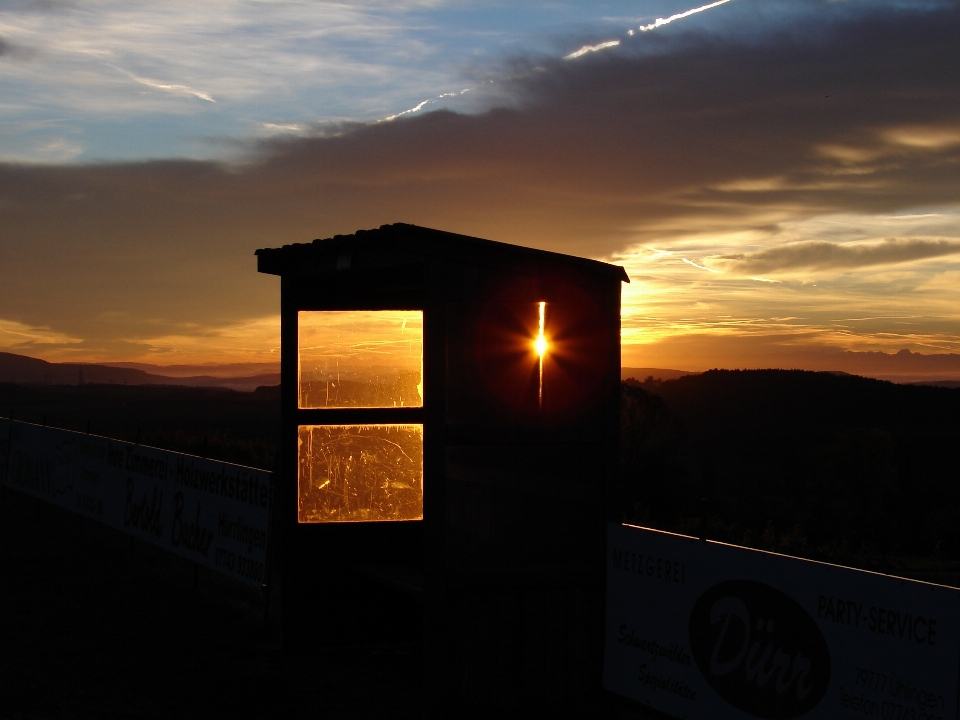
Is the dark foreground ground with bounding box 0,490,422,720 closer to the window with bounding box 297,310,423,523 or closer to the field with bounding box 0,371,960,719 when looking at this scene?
the field with bounding box 0,371,960,719

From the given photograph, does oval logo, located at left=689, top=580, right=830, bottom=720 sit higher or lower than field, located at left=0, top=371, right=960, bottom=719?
higher

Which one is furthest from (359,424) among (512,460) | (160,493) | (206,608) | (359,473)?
(160,493)

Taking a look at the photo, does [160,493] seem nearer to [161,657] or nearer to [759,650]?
[161,657]

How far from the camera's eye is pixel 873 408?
11194cm

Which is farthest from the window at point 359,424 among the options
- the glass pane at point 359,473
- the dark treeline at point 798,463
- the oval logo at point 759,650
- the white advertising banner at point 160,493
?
the oval logo at point 759,650

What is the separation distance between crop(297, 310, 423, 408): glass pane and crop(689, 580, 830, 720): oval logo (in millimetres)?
4181

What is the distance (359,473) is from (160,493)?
145 inches

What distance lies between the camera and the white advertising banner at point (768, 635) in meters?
4.32

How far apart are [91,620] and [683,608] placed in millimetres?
6195

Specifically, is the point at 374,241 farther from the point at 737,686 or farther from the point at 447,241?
the point at 737,686

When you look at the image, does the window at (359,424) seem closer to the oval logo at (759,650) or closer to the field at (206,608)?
the field at (206,608)

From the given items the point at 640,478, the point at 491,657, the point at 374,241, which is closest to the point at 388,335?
the point at 374,241

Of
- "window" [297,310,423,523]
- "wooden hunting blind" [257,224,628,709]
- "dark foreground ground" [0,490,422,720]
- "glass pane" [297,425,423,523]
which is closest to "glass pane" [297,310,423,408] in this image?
"window" [297,310,423,523]

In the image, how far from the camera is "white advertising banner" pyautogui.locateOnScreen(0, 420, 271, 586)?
9.24 m
